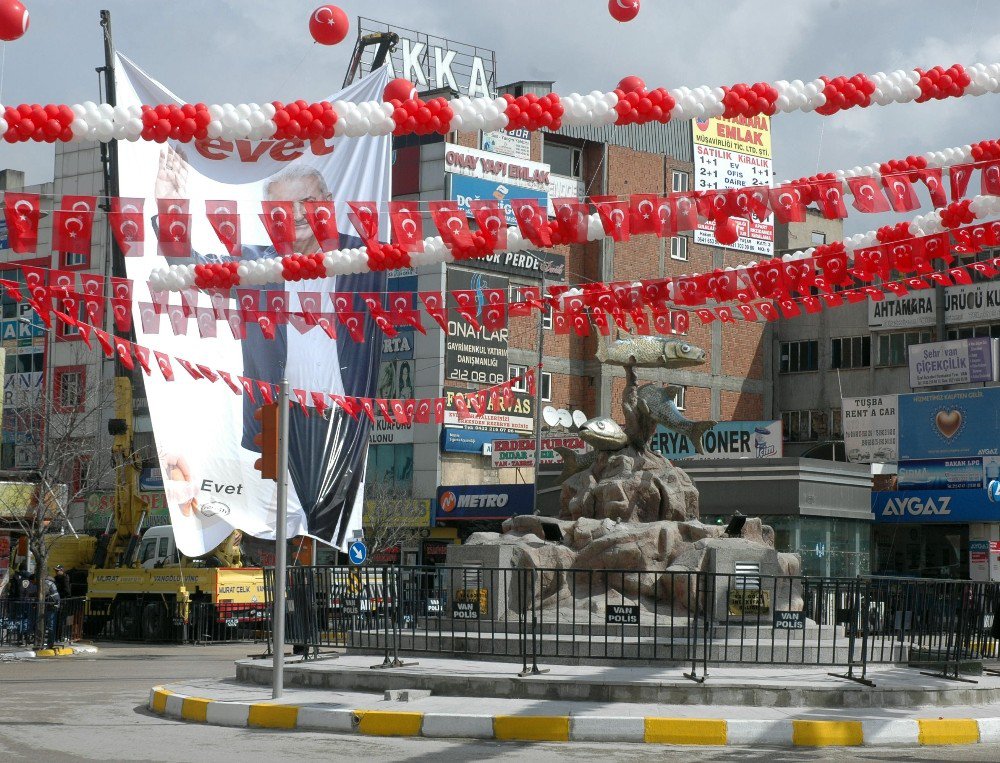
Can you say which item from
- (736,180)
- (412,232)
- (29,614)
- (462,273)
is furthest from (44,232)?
(412,232)

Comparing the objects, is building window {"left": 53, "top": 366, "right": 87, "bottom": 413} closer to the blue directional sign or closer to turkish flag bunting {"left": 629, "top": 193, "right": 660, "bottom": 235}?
the blue directional sign

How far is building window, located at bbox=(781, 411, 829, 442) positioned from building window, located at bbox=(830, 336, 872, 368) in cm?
242

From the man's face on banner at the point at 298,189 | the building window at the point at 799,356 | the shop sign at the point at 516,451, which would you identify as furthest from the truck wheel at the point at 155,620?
the building window at the point at 799,356

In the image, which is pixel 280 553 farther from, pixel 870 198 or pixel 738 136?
pixel 738 136

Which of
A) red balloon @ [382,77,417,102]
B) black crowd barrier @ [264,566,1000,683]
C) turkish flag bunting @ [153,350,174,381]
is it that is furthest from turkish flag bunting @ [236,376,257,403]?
red balloon @ [382,77,417,102]

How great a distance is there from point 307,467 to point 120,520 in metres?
9.92

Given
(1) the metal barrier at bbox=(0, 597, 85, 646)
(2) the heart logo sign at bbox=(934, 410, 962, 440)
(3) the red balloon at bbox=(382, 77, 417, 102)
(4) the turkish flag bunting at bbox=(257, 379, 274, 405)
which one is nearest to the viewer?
(3) the red balloon at bbox=(382, 77, 417, 102)

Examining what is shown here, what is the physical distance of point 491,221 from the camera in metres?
14.7

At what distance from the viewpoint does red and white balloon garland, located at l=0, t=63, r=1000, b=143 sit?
1142 cm

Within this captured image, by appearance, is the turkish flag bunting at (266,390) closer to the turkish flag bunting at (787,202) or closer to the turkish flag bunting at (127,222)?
the turkish flag bunting at (127,222)

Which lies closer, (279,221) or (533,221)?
(279,221)

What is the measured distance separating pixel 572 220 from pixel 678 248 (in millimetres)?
47718

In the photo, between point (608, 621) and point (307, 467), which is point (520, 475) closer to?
point (307, 467)

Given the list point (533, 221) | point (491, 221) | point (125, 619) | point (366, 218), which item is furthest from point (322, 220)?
point (125, 619)
